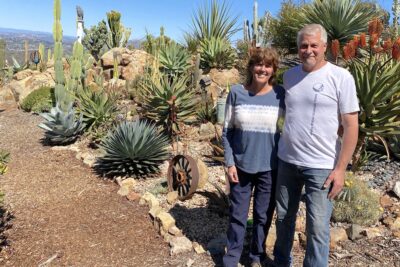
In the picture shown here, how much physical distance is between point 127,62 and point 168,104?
595 centimetres

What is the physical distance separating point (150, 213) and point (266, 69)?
7.41 feet

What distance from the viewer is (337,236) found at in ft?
12.0

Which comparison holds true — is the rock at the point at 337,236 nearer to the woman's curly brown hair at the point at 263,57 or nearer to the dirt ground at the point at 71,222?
the dirt ground at the point at 71,222

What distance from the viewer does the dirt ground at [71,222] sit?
3.50 m

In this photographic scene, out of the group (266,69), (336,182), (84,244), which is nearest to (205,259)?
(84,244)

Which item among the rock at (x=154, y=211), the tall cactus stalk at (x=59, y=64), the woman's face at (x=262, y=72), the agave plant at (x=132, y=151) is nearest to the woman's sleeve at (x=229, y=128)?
the woman's face at (x=262, y=72)

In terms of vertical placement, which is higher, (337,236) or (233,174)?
(233,174)

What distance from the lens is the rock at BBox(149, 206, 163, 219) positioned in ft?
13.6

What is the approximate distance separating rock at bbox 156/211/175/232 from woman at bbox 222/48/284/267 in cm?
95

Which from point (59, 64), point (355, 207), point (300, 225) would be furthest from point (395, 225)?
point (59, 64)

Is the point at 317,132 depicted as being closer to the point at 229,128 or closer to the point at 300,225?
the point at 229,128

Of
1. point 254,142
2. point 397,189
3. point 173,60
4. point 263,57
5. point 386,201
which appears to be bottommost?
point 386,201

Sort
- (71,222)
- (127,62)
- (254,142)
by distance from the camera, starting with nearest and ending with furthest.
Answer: (254,142), (71,222), (127,62)

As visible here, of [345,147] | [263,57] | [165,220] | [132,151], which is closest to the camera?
[345,147]
